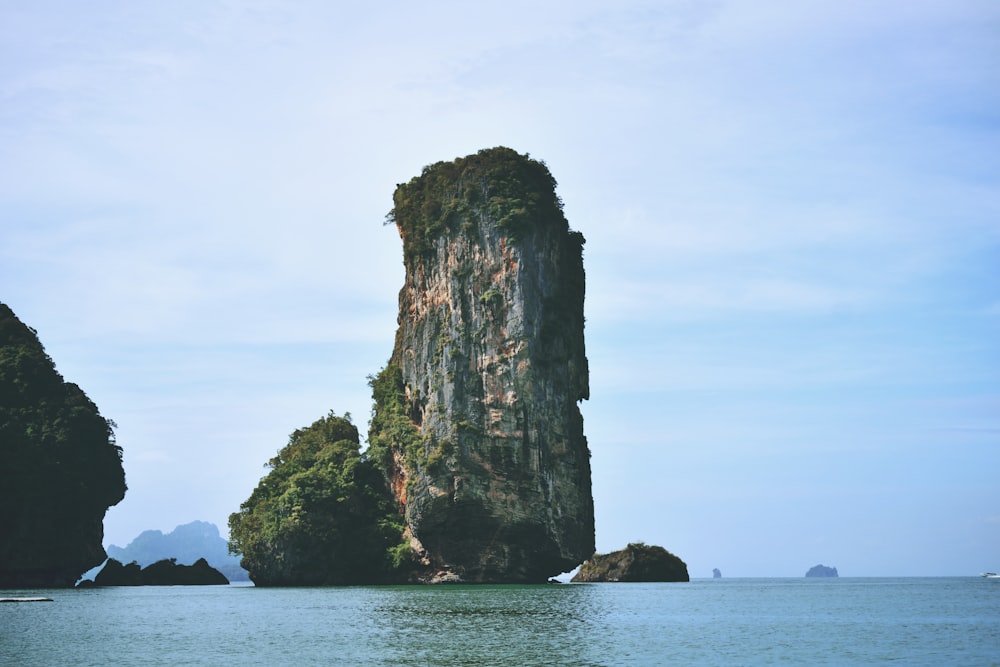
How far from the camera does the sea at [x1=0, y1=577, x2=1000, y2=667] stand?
1083 inches

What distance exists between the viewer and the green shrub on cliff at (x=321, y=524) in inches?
2571

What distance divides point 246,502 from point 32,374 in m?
17.4

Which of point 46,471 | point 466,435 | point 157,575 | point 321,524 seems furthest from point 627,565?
point 46,471

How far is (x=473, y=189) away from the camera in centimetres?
6981

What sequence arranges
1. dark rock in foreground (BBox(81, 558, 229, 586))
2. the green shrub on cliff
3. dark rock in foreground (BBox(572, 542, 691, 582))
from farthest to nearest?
dark rock in foreground (BBox(81, 558, 229, 586)) → dark rock in foreground (BBox(572, 542, 691, 582)) → the green shrub on cliff

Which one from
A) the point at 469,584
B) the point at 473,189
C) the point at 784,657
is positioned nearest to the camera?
the point at 784,657

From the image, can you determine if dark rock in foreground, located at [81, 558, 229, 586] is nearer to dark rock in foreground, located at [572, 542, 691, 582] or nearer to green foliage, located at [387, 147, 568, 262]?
dark rock in foreground, located at [572, 542, 691, 582]

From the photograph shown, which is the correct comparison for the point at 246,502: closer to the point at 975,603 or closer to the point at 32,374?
the point at 32,374

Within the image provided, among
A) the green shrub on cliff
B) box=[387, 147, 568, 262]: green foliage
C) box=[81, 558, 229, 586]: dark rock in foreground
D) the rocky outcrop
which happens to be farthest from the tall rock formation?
box=[81, 558, 229, 586]: dark rock in foreground

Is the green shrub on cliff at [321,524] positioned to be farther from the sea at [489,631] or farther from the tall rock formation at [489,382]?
the sea at [489,631]

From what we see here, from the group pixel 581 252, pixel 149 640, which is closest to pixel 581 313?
pixel 581 252

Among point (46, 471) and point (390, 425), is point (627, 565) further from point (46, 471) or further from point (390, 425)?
point (46, 471)

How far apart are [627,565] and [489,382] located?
70.4ft

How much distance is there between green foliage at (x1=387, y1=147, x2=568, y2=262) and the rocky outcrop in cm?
2653
